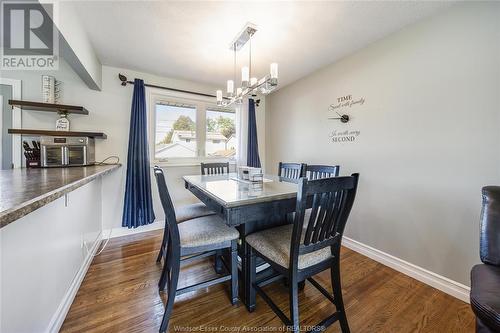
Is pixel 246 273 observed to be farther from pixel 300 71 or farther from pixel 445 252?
pixel 300 71

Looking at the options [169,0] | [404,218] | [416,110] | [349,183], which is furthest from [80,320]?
[416,110]

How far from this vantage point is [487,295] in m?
0.85

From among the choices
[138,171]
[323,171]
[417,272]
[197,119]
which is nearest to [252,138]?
[197,119]

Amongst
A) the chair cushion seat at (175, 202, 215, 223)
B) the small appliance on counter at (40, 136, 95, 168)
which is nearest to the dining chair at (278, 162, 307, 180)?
the chair cushion seat at (175, 202, 215, 223)

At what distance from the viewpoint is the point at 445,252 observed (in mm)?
1657

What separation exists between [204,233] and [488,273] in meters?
1.57

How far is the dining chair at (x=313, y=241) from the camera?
40.7 inches

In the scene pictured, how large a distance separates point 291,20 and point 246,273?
2149 millimetres

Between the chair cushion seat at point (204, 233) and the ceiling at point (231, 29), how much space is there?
172cm

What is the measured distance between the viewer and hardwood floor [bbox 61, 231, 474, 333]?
4.25ft

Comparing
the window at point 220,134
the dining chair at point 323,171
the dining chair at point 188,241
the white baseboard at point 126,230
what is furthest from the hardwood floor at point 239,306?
the window at point 220,134

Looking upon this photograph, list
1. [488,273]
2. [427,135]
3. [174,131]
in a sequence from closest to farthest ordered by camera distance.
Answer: [488,273] → [427,135] → [174,131]

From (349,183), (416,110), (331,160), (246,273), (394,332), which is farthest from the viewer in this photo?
(331,160)

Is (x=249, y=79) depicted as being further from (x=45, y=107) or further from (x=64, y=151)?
(x=45, y=107)
